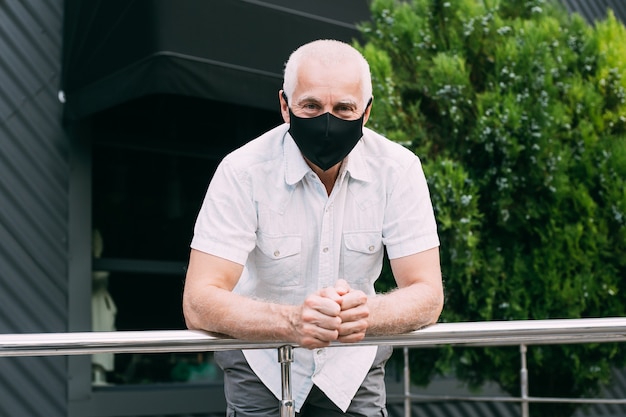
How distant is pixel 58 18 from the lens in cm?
620

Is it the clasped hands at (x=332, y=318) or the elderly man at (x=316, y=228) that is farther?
the elderly man at (x=316, y=228)

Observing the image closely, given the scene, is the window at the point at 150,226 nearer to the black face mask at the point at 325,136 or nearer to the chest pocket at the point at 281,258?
the chest pocket at the point at 281,258

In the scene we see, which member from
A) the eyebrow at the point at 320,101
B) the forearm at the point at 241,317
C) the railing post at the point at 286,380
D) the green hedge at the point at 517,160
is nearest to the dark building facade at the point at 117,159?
the green hedge at the point at 517,160

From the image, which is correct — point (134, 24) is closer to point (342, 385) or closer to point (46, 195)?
point (46, 195)

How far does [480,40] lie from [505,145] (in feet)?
2.27

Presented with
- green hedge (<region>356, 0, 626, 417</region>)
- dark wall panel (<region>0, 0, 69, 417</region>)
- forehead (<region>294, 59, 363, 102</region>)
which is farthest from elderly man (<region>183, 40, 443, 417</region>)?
dark wall panel (<region>0, 0, 69, 417</region>)

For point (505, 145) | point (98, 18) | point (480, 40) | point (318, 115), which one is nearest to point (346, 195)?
point (318, 115)

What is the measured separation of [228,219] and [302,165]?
0.28 metres

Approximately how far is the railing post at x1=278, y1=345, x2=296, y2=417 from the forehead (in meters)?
0.72

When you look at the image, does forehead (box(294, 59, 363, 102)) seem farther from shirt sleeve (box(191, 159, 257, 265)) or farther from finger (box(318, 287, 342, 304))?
finger (box(318, 287, 342, 304))

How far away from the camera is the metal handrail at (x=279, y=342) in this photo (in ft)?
7.78

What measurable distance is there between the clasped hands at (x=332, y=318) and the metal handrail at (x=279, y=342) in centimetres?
6

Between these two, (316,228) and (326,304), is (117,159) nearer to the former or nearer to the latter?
(316,228)

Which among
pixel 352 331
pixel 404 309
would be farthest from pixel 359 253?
pixel 352 331
